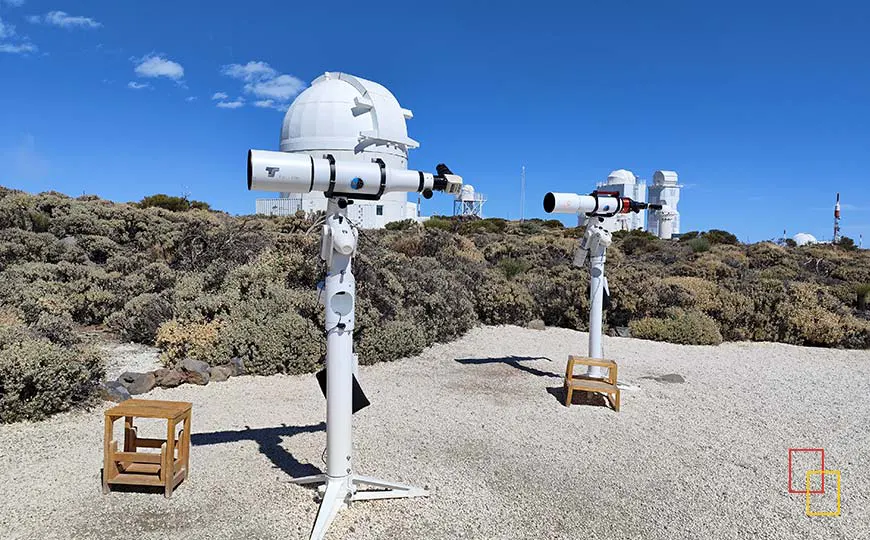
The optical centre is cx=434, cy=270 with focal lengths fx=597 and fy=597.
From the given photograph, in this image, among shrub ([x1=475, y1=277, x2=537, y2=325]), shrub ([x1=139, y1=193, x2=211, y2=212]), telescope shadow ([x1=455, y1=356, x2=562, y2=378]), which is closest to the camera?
telescope shadow ([x1=455, y1=356, x2=562, y2=378])

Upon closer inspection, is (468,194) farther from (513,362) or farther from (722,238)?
(513,362)

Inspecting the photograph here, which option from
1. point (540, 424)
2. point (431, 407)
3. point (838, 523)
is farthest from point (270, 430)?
point (838, 523)

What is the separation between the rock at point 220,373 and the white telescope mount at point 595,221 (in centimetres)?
411

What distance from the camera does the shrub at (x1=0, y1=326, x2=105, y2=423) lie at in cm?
512

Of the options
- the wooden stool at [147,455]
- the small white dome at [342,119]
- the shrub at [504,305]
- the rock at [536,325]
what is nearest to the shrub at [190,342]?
the wooden stool at [147,455]

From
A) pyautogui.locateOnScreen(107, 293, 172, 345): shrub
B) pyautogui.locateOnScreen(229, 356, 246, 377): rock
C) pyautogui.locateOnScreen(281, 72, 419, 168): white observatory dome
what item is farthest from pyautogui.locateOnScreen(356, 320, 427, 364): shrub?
pyautogui.locateOnScreen(281, 72, 419, 168): white observatory dome

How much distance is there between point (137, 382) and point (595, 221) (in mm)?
5269

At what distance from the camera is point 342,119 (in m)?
32.7

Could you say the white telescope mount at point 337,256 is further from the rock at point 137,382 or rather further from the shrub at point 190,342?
the shrub at point 190,342

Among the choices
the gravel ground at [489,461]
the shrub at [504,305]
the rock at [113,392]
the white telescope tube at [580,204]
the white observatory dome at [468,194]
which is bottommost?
the gravel ground at [489,461]

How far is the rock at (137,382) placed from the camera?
20.4 feet

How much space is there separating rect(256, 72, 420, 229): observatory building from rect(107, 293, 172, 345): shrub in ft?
74.9

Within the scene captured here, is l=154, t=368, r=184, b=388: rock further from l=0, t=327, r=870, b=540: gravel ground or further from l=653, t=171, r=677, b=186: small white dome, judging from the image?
l=653, t=171, r=677, b=186: small white dome

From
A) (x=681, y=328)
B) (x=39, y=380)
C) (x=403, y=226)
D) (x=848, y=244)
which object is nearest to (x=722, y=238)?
(x=848, y=244)
